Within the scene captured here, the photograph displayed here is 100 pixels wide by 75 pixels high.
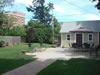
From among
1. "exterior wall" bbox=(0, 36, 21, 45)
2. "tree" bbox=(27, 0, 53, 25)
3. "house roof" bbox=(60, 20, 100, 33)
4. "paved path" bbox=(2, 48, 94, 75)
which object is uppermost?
"tree" bbox=(27, 0, 53, 25)

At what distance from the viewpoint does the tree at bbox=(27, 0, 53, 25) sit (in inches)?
1868

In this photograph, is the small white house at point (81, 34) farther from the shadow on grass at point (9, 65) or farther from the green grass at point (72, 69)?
the shadow on grass at point (9, 65)

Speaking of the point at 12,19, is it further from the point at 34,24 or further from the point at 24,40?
the point at 24,40

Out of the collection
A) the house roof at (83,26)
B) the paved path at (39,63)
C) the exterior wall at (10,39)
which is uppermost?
the house roof at (83,26)

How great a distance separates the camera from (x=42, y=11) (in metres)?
47.4

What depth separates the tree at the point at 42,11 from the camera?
47438 mm

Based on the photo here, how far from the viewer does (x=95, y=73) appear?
6.27m

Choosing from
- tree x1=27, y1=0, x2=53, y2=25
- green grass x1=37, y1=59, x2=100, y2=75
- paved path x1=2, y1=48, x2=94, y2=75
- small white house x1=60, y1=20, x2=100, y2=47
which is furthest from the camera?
tree x1=27, y1=0, x2=53, y2=25

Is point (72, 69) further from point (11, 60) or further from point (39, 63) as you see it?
point (11, 60)

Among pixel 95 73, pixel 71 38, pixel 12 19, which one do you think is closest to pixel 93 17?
pixel 71 38

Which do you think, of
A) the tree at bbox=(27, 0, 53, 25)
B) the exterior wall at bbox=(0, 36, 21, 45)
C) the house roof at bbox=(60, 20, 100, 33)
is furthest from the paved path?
the tree at bbox=(27, 0, 53, 25)

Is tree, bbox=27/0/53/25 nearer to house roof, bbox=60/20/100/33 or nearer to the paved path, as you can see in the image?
house roof, bbox=60/20/100/33

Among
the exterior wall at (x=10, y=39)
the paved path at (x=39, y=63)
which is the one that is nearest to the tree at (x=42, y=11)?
the exterior wall at (x=10, y=39)

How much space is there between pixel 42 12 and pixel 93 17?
19.2 m
